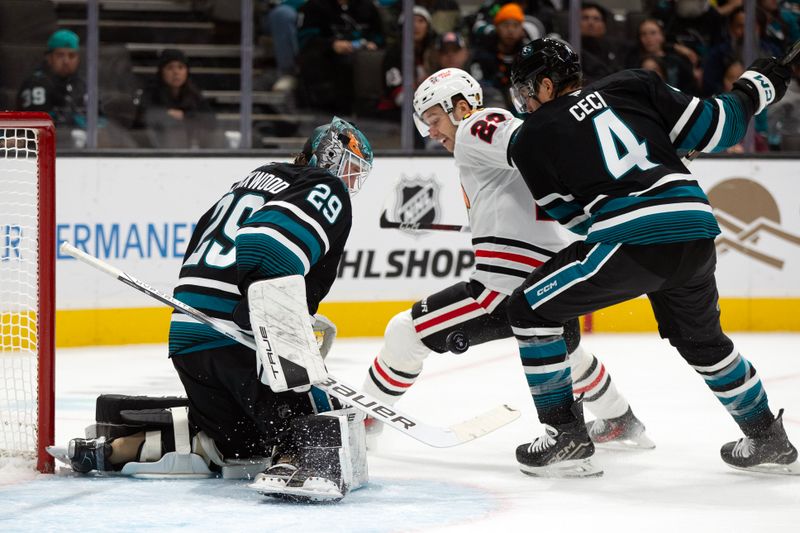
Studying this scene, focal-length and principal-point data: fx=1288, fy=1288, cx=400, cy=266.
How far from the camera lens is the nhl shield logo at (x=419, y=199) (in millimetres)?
6230

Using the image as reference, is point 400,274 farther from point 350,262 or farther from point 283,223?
point 283,223

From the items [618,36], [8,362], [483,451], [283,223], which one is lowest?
[483,451]

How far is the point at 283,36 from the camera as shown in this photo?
6348 mm

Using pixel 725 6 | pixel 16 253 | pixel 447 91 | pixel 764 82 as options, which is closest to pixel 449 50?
pixel 725 6

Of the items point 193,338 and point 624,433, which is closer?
point 193,338

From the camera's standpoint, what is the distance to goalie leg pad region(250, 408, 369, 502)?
9.04 feet

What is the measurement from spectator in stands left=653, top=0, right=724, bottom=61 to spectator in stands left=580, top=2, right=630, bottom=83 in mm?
322

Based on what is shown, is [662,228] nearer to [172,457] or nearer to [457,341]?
[457,341]

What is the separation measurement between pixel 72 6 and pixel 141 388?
2.10m

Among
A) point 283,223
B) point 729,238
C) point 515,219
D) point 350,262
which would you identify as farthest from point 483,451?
point 729,238

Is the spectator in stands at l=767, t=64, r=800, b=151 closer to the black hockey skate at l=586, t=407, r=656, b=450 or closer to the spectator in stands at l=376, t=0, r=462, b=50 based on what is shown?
the spectator in stands at l=376, t=0, r=462, b=50

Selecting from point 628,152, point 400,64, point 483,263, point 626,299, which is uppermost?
point 400,64

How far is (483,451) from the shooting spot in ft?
11.6

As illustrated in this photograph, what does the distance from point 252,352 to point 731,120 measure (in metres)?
1.27
